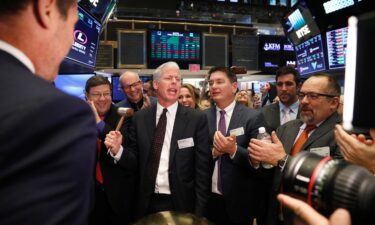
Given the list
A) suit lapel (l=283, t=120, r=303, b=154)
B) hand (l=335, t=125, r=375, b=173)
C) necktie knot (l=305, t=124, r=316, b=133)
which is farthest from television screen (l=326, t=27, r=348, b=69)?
hand (l=335, t=125, r=375, b=173)

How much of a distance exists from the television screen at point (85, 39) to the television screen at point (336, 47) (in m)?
2.91

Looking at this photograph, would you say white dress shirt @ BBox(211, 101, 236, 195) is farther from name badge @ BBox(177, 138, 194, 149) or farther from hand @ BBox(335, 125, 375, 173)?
hand @ BBox(335, 125, 375, 173)

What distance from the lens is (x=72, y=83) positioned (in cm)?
353

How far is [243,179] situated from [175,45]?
4.45m

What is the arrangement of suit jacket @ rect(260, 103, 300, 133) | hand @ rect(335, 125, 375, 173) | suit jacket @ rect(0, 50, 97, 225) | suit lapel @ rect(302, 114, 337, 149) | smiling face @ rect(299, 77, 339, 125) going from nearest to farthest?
A: suit jacket @ rect(0, 50, 97, 225), hand @ rect(335, 125, 375, 173), suit lapel @ rect(302, 114, 337, 149), smiling face @ rect(299, 77, 339, 125), suit jacket @ rect(260, 103, 300, 133)

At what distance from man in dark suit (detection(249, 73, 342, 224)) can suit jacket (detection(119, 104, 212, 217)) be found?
1.40ft

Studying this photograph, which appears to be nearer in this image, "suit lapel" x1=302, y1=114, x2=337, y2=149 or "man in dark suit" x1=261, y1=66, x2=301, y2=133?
"suit lapel" x1=302, y1=114, x2=337, y2=149

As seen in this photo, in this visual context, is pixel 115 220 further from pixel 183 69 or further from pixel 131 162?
pixel 183 69

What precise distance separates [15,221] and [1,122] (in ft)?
0.52

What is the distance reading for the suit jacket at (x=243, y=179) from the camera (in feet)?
8.25

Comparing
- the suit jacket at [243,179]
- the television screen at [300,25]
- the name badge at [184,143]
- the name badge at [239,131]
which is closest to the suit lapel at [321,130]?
the suit jacket at [243,179]

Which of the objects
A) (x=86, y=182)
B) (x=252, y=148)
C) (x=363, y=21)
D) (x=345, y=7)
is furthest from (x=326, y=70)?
(x=86, y=182)

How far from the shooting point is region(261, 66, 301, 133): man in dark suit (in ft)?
12.0

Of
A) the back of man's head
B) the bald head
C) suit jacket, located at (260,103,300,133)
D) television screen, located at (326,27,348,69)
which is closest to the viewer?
the back of man's head
